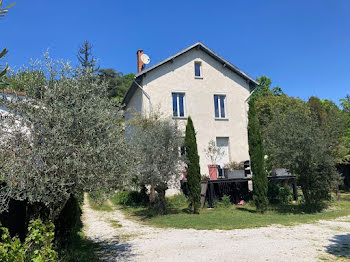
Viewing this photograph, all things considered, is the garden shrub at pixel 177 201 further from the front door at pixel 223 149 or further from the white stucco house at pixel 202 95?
the front door at pixel 223 149

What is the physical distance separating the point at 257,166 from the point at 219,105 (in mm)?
7312

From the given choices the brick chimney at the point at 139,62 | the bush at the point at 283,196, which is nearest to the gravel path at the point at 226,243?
the bush at the point at 283,196

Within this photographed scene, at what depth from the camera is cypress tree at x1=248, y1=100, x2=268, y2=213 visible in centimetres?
1390

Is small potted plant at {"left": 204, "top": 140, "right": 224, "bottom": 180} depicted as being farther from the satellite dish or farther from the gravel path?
the gravel path

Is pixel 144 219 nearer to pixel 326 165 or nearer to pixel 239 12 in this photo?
pixel 326 165

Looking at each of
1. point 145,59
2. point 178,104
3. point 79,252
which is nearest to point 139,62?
point 145,59

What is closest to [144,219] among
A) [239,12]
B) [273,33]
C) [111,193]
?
[111,193]

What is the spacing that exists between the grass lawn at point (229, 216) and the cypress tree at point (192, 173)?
0.69 m

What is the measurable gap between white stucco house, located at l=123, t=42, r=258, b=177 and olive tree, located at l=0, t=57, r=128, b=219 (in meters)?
12.1

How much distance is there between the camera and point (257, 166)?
A: 14359 millimetres

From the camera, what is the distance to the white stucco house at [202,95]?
19.0 metres

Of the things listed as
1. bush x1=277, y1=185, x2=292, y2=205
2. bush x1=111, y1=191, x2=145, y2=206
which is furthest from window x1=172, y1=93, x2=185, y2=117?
bush x1=277, y1=185, x2=292, y2=205

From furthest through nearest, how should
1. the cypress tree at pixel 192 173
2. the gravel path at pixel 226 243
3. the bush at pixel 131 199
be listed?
the bush at pixel 131 199 < the cypress tree at pixel 192 173 < the gravel path at pixel 226 243

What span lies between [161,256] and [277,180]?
44.3 ft
